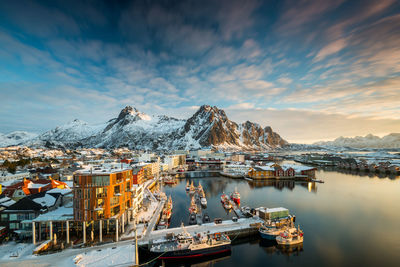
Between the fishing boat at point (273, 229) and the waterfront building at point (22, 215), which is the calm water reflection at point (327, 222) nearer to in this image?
the fishing boat at point (273, 229)

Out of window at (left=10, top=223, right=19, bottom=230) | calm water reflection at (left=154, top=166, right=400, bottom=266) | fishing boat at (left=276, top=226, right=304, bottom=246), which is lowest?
calm water reflection at (left=154, top=166, right=400, bottom=266)

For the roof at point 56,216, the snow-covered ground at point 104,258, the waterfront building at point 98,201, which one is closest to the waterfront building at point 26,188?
the roof at point 56,216

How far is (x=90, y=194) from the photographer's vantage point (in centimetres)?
1994

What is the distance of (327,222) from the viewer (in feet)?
95.1

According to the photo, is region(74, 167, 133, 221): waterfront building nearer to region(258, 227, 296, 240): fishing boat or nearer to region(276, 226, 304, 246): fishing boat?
region(258, 227, 296, 240): fishing boat

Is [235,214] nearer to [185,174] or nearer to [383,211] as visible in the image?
[383,211]

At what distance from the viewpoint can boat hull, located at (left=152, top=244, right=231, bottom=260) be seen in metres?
19.4

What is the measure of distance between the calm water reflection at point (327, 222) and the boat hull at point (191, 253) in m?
0.87

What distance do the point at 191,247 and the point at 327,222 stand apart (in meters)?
22.2

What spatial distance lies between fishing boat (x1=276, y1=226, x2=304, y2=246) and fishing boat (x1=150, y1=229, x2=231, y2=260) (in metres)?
6.65

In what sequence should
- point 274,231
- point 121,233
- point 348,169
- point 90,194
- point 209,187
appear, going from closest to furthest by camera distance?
1. point 90,194
2. point 121,233
3. point 274,231
4. point 209,187
5. point 348,169

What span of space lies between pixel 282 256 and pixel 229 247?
5.83m

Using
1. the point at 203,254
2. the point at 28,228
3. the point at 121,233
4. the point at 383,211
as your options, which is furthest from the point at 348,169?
the point at 28,228

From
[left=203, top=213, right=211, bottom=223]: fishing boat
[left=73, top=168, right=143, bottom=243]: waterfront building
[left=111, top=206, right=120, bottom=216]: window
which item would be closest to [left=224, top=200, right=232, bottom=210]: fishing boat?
[left=203, top=213, right=211, bottom=223]: fishing boat
